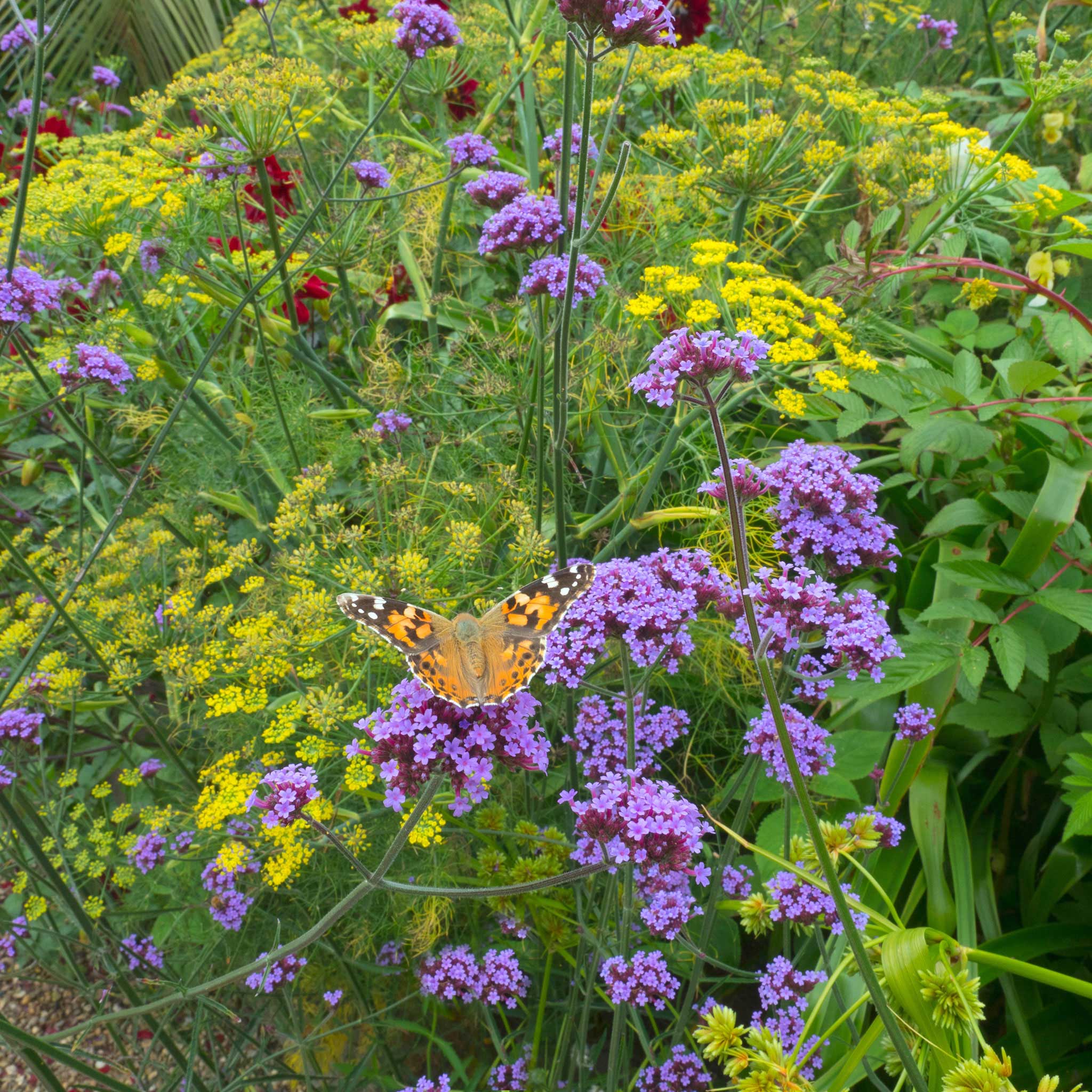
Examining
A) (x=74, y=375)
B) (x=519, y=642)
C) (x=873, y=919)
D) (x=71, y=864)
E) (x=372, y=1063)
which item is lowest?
(x=372, y=1063)

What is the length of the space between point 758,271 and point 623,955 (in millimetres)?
1798

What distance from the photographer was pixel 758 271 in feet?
7.79

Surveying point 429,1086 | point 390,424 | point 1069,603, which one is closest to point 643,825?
point 429,1086

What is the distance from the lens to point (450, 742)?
1.40 meters

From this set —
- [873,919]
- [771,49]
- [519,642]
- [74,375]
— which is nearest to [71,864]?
[74,375]

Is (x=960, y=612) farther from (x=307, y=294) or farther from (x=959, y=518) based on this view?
(x=307, y=294)

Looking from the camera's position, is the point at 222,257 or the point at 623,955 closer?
the point at 623,955

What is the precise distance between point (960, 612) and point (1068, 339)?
3.04 feet

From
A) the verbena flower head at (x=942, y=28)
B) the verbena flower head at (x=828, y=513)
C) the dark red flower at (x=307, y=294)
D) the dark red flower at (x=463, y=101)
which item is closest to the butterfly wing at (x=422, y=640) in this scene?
the verbena flower head at (x=828, y=513)

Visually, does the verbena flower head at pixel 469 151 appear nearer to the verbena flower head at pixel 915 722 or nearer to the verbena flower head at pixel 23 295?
the verbena flower head at pixel 23 295

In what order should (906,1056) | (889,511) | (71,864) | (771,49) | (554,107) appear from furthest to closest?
(771,49)
(554,107)
(889,511)
(71,864)
(906,1056)

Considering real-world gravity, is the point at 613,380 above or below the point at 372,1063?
above

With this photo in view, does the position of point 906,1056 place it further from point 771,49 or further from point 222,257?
point 771,49

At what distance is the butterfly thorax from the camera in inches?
61.8
